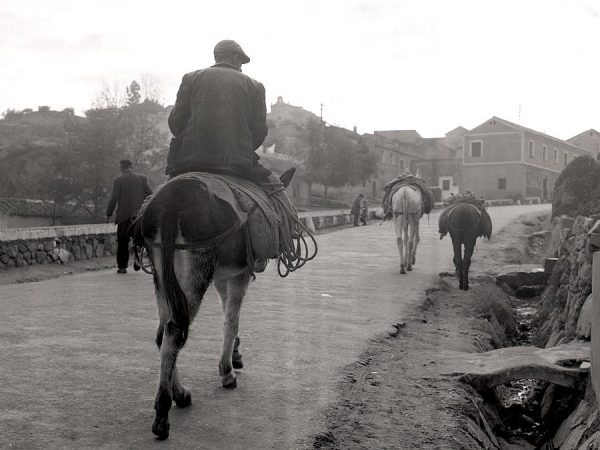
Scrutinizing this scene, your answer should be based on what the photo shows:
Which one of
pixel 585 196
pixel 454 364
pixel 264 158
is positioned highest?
pixel 264 158

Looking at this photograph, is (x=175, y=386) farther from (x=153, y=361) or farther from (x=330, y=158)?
(x=330, y=158)

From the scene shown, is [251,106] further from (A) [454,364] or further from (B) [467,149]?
(B) [467,149]

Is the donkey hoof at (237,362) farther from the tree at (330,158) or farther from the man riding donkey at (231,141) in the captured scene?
the tree at (330,158)

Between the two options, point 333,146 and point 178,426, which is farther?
point 333,146

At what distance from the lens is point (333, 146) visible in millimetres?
56531

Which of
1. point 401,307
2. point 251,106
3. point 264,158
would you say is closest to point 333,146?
point 264,158

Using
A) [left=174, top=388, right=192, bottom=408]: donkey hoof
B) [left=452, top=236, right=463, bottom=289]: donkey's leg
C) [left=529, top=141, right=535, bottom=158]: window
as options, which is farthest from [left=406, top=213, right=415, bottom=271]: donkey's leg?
[left=529, top=141, right=535, bottom=158]: window

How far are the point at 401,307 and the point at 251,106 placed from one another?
507 centimetres

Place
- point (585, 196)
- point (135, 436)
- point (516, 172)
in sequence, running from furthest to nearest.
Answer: point (516, 172) < point (585, 196) < point (135, 436)

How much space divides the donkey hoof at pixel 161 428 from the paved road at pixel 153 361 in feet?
0.17

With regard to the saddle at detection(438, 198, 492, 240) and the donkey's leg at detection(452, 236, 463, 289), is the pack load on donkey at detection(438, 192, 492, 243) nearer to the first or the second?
the saddle at detection(438, 198, 492, 240)

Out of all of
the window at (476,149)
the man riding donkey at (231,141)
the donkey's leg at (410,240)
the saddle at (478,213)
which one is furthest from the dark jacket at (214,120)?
the window at (476,149)

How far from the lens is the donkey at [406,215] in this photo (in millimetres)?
14266

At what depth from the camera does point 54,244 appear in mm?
14781
